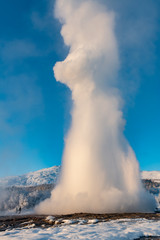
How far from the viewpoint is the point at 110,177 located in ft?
187

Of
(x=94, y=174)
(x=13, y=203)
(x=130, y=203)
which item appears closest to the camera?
(x=130, y=203)

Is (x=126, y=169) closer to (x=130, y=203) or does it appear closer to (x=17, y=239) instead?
(x=130, y=203)

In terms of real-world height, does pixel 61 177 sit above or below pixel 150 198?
above

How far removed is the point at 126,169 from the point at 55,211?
80.3ft

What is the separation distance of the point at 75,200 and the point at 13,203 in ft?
177

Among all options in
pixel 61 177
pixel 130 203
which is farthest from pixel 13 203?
pixel 130 203

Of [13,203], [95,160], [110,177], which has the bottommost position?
[13,203]

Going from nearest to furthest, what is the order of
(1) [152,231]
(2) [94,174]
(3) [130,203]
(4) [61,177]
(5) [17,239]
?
(5) [17,239], (1) [152,231], (3) [130,203], (2) [94,174], (4) [61,177]

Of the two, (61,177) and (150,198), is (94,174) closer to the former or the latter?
(61,177)

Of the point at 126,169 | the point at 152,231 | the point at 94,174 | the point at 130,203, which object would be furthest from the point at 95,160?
the point at 152,231

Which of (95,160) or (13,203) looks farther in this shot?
(13,203)

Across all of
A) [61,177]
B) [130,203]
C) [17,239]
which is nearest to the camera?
[17,239]

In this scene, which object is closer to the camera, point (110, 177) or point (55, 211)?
point (55, 211)

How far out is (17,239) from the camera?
1836cm
